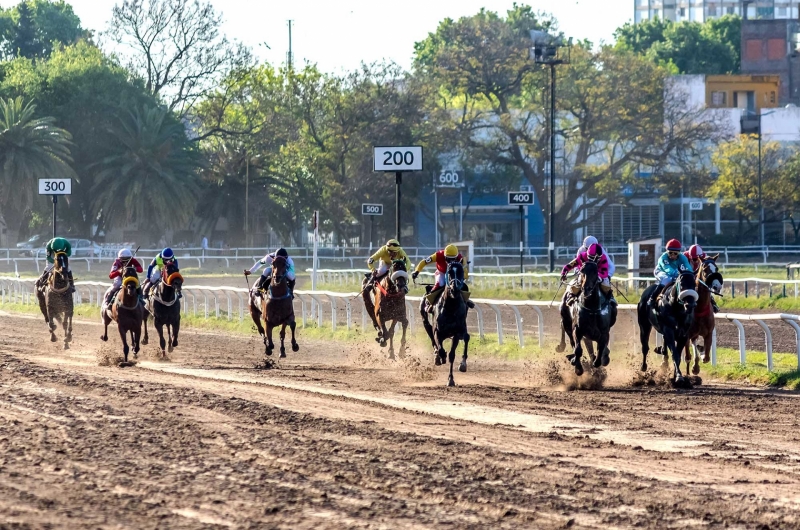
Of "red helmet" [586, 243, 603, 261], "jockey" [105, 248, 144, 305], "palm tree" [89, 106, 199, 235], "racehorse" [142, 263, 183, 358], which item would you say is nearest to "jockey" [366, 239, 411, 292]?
"racehorse" [142, 263, 183, 358]

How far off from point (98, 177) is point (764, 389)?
49.7 m

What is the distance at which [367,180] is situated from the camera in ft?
205

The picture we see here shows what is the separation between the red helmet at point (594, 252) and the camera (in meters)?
15.4

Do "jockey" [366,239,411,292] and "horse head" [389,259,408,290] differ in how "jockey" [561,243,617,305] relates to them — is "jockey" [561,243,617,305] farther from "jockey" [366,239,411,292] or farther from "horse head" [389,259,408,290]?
"jockey" [366,239,411,292]

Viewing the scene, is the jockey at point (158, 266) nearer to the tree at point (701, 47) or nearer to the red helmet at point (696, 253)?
the red helmet at point (696, 253)

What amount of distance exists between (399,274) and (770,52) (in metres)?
94.2

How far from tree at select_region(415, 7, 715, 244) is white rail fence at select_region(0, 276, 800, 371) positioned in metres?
25.7

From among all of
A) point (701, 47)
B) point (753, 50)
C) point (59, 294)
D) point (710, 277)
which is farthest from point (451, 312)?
point (701, 47)

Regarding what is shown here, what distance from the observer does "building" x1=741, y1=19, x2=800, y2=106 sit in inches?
4119

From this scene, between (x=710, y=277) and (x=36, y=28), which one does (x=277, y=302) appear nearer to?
(x=710, y=277)

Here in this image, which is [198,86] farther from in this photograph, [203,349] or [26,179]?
[203,349]

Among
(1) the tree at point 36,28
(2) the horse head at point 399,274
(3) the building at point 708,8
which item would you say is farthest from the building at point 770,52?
(2) the horse head at point 399,274

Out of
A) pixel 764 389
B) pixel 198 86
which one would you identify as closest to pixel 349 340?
pixel 764 389

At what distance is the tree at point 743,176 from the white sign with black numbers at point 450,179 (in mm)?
12432
